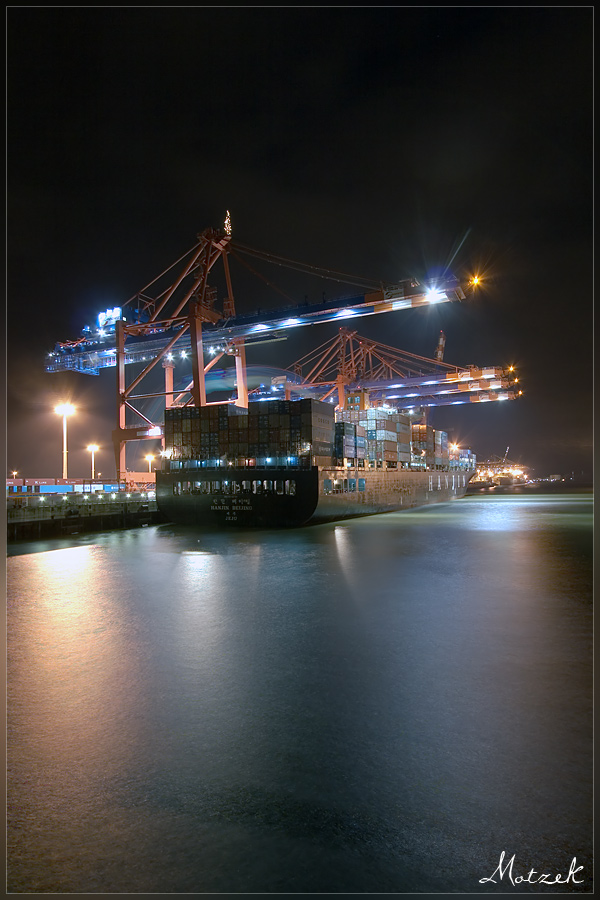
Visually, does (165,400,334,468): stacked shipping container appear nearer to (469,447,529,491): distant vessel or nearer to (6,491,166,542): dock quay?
(6,491,166,542): dock quay

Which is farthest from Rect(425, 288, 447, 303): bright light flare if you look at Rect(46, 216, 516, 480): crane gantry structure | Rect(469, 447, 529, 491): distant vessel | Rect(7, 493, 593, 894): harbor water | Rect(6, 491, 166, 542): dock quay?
Rect(469, 447, 529, 491): distant vessel

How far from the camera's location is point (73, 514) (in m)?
27.8

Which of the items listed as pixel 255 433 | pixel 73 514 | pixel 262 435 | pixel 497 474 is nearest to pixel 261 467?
pixel 262 435

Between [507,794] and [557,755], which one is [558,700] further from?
[507,794]

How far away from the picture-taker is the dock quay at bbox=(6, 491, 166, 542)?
24844mm

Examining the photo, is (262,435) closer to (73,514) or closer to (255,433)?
(255,433)

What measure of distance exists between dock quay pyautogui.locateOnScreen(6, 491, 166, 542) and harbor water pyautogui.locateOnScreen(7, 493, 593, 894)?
16460mm

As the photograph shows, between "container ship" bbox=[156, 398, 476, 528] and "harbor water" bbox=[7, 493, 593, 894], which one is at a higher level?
"container ship" bbox=[156, 398, 476, 528]

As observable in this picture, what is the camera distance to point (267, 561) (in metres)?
15.5

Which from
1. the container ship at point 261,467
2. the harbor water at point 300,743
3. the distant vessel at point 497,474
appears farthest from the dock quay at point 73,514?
the distant vessel at point 497,474

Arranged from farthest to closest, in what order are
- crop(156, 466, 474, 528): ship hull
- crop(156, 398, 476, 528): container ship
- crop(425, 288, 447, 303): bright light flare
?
1. crop(425, 288, 447, 303): bright light flare
2. crop(156, 398, 476, 528): container ship
3. crop(156, 466, 474, 528): ship hull

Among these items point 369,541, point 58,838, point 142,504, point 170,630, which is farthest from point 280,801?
point 142,504

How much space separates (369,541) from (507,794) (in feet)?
55.7

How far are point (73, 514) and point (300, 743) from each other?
27022 mm
